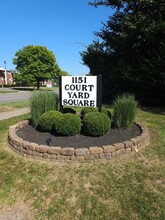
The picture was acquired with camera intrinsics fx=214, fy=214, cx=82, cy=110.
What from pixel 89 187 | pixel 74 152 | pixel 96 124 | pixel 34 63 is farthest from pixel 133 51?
pixel 34 63

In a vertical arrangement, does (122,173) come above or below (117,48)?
below

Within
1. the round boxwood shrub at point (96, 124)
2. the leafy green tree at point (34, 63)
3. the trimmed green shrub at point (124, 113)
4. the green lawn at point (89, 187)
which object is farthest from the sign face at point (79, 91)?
the leafy green tree at point (34, 63)

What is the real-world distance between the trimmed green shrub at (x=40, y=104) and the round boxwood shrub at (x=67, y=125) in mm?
1245

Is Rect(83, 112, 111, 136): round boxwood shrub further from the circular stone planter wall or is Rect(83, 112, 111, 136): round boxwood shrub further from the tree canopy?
the tree canopy

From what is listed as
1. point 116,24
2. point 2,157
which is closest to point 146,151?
point 2,157

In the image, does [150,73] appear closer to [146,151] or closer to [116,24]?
[116,24]

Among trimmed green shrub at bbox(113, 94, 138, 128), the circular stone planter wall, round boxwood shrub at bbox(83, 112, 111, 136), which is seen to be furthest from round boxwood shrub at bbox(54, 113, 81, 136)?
trimmed green shrub at bbox(113, 94, 138, 128)

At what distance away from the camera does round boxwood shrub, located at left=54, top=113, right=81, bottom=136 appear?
5.20 meters

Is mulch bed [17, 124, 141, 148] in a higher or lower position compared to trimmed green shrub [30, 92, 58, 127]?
lower

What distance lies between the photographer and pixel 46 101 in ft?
21.3

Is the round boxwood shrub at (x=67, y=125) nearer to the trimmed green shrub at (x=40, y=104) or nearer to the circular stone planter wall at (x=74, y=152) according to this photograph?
the circular stone planter wall at (x=74, y=152)

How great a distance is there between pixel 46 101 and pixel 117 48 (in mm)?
8220

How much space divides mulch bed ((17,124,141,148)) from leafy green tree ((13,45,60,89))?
3724cm

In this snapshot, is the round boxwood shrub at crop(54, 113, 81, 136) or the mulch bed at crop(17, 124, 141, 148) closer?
the mulch bed at crop(17, 124, 141, 148)
